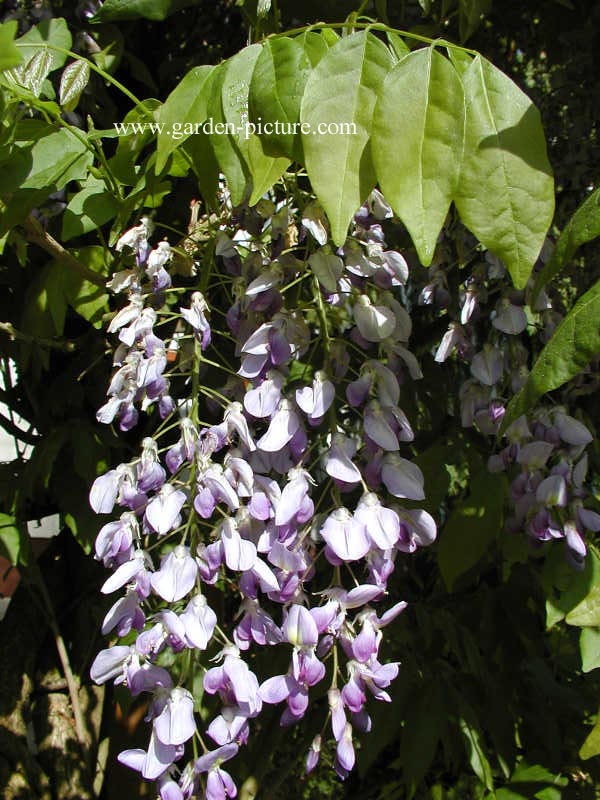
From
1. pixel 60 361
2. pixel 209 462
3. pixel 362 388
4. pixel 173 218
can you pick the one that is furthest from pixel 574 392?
pixel 60 361

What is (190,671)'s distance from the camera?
825 mm

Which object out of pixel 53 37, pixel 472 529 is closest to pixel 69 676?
pixel 472 529

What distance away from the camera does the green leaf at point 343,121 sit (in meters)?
0.56

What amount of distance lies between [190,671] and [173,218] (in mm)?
708

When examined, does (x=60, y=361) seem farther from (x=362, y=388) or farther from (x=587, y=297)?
(x=587, y=297)

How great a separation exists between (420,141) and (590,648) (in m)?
0.58

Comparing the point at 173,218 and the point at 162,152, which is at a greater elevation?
the point at 162,152

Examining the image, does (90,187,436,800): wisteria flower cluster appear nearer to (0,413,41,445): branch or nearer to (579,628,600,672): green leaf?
(579,628,600,672): green leaf

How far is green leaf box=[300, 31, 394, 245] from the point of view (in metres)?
0.56

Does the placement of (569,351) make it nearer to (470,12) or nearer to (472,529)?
(472,529)

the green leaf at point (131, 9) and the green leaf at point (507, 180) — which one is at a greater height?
the green leaf at point (507, 180)

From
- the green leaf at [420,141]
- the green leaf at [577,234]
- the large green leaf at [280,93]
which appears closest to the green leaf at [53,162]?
the large green leaf at [280,93]

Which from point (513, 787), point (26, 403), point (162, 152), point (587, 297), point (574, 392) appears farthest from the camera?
point (26, 403)

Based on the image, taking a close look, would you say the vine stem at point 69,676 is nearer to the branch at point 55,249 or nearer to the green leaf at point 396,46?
the branch at point 55,249
